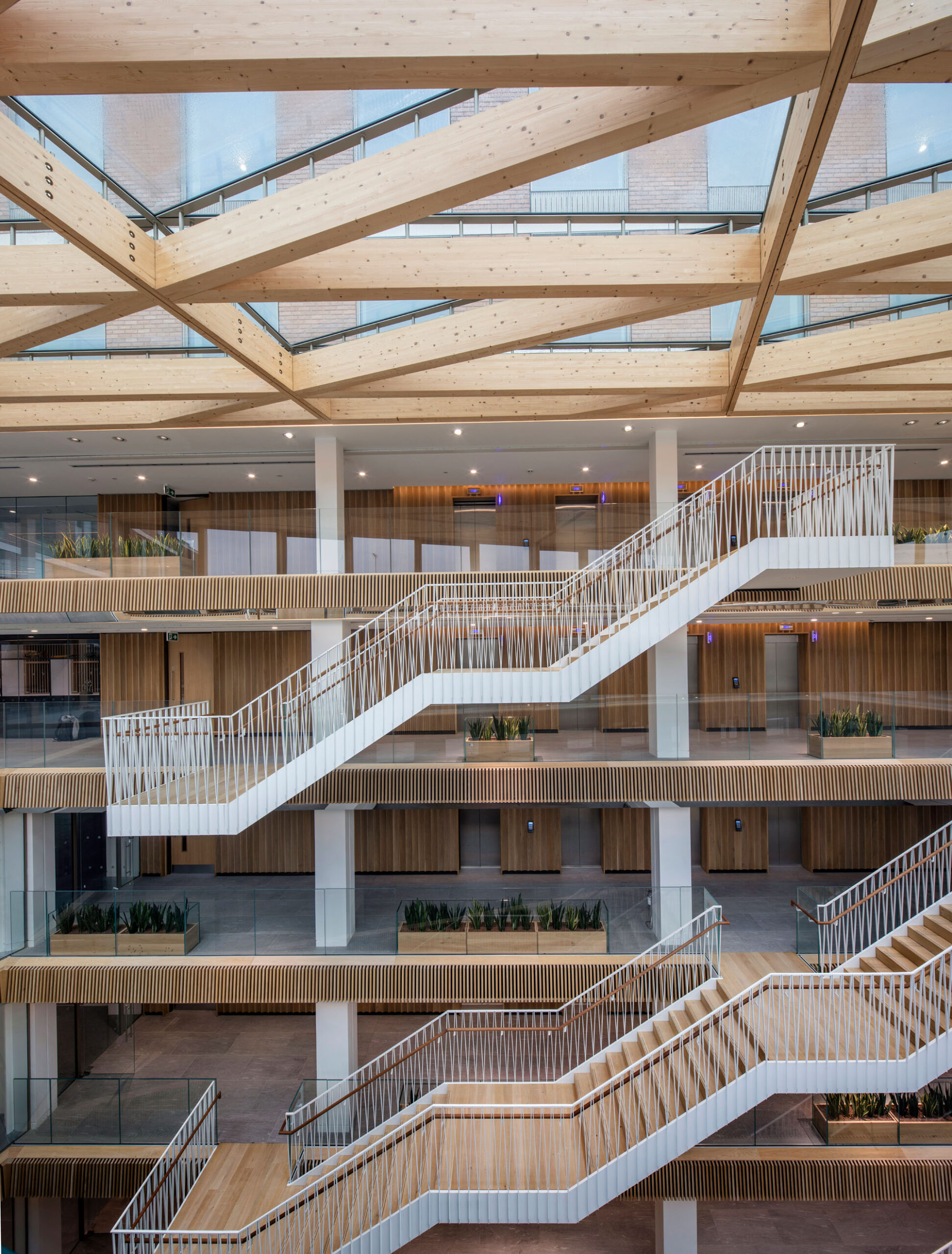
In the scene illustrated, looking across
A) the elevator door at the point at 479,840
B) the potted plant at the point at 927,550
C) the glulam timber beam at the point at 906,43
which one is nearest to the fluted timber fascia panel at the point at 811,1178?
the elevator door at the point at 479,840

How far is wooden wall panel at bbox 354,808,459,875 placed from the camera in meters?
18.5

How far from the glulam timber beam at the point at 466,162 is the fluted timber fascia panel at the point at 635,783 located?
8.67 meters

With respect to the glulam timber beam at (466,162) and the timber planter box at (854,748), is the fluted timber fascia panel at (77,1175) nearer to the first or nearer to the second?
the timber planter box at (854,748)

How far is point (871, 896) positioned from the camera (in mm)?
11805

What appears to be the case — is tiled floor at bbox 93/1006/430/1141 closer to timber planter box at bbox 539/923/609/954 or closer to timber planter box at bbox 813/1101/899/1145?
timber planter box at bbox 539/923/609/954

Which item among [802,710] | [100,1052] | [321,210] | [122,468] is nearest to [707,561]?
[802,710]

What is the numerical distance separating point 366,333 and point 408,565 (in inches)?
157

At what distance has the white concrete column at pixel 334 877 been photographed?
1286cm

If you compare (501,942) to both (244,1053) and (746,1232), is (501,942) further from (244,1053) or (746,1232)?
(244,1053)

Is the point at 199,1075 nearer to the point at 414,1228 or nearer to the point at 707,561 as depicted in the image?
the point at 414,1228

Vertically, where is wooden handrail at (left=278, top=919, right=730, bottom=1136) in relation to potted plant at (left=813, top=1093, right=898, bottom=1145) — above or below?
above

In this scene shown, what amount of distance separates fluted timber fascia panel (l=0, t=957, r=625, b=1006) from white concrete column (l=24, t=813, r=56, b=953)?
829 millimetres

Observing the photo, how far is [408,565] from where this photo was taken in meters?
13.6

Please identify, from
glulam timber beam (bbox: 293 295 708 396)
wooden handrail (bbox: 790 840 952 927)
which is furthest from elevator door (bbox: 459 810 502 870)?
glulam timber beam (bbox: 293 295 708 396)
